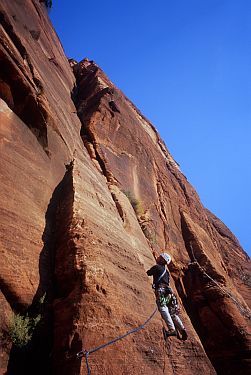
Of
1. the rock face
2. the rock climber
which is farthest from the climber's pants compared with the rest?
the rock face

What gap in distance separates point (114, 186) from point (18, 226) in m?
6.85

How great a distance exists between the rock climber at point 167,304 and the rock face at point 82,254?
46cm

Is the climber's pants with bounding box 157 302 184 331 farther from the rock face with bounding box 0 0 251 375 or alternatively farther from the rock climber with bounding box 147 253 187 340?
the rock face with bounding box 0 0 251 375

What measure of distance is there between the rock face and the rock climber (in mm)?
464

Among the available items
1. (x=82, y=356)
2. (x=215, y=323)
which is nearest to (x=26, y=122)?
(x=82, y=356)

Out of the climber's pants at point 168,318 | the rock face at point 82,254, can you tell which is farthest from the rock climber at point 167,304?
the rock face at point 82,254

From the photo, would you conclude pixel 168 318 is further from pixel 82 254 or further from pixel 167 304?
pixel 82 254

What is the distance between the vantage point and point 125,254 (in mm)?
9227

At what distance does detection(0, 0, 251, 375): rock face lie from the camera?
6.27m

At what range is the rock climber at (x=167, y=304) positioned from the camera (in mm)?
7820

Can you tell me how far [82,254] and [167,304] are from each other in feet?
9.47

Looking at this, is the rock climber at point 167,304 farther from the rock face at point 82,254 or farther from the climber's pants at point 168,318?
the rock face at point 82,254

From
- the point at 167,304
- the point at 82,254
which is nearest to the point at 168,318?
the point at 167,304

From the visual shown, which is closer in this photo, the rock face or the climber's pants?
the rock face
